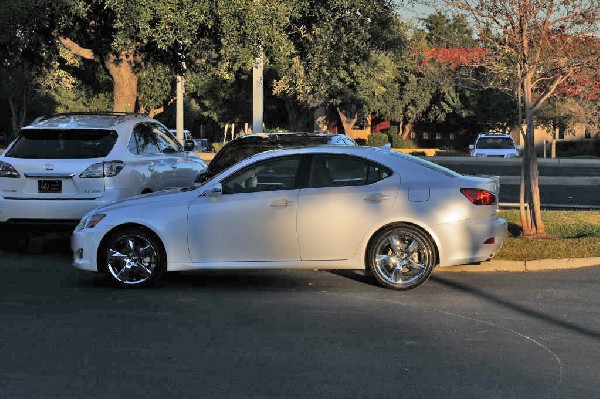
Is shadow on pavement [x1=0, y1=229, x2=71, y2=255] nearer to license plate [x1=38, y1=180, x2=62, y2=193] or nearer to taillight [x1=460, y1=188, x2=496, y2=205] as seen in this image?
license plate [x1=38, y1=180, x2=62, y2=193]

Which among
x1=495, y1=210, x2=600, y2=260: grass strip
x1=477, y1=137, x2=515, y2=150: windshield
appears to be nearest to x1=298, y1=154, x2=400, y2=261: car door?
x1=495, y1=210, x2=600, y2=260: grass strip

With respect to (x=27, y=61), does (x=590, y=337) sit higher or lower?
lower

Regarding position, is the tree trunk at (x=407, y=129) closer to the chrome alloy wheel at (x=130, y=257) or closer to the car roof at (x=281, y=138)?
the car roof at (x=281, y=138)

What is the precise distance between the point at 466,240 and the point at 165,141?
5.95m

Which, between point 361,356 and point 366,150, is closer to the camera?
point 361,356

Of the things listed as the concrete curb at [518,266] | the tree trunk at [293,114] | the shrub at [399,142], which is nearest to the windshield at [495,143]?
the tree trunk at [293,114]

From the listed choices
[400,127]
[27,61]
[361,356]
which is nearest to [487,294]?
[361,356]

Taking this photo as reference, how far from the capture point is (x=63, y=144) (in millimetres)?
11852

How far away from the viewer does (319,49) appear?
16.9 metres

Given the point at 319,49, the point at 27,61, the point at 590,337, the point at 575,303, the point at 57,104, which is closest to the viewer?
the point at 590,337

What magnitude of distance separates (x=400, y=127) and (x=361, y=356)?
188 ft

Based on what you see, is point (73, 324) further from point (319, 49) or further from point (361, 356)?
point (319, 49)

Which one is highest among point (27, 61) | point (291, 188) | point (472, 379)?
point (27, 61)

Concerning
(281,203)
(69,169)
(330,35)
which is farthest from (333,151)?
(330,35)
